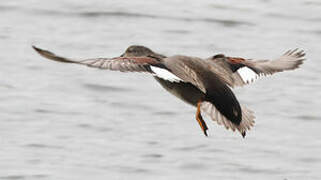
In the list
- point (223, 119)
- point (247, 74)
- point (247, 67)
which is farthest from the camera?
point (247, 67)

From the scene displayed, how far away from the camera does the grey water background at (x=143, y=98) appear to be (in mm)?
8914

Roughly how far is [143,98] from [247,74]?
313 centimetres

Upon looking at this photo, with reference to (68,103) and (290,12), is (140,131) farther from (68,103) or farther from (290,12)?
(290,12)

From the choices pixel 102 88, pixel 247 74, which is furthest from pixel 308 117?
pixel 247 74

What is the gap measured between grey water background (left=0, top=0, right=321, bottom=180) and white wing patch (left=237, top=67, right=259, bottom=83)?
1.17 meters

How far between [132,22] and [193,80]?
6132 millimetres

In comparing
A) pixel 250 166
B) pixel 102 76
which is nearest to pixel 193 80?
pixel 250 166

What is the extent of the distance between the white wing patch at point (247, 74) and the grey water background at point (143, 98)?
117 centimetres

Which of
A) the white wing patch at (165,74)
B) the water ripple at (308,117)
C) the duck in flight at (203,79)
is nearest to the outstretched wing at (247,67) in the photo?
the duck in flight at (203,79)

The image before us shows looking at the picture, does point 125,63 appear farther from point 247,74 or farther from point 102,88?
point 102,88

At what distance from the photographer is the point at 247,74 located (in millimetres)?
7777

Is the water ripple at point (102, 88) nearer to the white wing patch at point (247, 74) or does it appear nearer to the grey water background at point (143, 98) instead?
the grey water background at point (143, 98)

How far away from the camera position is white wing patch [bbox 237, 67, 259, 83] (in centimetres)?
769

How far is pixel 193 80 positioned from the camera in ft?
23.8
